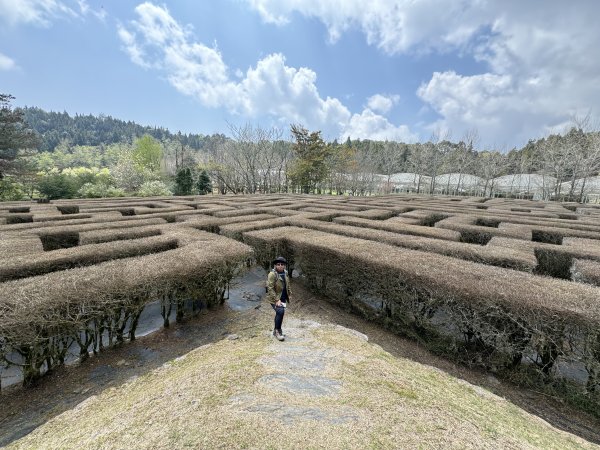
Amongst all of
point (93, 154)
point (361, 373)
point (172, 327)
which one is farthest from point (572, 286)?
point (93, 154)

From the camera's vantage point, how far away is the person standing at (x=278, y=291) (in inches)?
197

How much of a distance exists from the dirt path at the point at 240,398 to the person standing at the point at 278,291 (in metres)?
0.38

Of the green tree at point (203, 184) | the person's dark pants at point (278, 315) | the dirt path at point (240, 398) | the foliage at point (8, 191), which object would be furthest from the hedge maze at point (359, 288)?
the green tree at point (203, 184)

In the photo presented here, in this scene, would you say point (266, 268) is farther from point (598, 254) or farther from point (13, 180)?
point (13, 180)

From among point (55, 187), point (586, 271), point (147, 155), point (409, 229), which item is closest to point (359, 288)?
point (409, 229)

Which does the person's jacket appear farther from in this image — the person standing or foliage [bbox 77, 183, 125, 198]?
foliage [bbox 77, 183, 125, 198]

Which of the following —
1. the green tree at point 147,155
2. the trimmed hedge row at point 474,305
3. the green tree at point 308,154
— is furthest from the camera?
the green tree at point 147,155

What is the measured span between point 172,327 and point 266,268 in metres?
3.35

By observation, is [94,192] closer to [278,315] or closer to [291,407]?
[278,315]

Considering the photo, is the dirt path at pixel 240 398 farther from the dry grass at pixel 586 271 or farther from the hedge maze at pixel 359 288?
the dry grass at pixel 586 271

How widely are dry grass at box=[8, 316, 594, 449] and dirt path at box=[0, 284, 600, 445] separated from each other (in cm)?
16

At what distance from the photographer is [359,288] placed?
634cm

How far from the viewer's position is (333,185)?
5328cm

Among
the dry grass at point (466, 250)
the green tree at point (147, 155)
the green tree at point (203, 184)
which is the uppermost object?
the green tree at point (147, 155)
